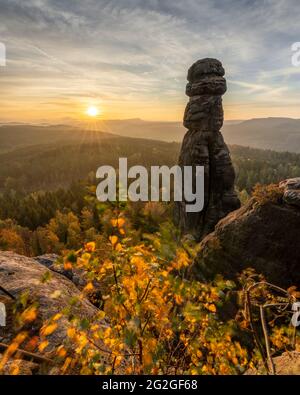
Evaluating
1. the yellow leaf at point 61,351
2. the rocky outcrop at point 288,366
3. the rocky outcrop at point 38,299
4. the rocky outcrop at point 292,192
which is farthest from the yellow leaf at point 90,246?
the rocky outcrop at point 292,192

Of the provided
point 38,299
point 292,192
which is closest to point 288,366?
point 38,299

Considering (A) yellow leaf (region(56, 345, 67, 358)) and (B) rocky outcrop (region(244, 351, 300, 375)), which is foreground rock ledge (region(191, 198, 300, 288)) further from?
(A) yellow leaf (region(56, 345, 67, 358))

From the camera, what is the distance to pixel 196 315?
12.8 feet

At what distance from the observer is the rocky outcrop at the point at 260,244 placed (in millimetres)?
16250

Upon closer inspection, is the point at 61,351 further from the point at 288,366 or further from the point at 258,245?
the point at 258,245

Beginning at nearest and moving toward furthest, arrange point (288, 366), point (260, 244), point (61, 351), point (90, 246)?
1. point (61, 351)
2. point (90, 246)
3. point (288, 366)
4. point (260, 244)

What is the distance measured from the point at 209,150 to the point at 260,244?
2464 centimetres

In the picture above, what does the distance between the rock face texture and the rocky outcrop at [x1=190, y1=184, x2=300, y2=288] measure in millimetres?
19274

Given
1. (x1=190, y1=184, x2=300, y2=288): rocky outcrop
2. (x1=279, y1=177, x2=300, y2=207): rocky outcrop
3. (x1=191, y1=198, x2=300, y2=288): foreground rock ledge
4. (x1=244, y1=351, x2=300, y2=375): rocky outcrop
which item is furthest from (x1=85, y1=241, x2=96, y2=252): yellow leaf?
(x1=279, y1=177, x2=300, y2=207): rocky outcrop

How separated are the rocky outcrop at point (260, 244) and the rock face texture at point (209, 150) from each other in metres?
19.3

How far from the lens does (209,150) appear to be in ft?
131

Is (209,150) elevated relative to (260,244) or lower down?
elevated
